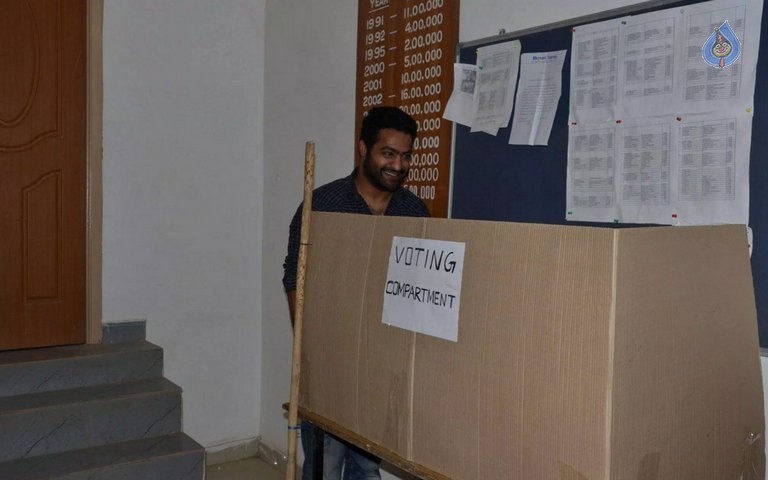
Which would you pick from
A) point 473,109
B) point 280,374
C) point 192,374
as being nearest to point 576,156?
point 473,109

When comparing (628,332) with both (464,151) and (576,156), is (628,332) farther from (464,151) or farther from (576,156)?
(464,151)

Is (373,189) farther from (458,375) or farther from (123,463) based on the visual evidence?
(123,463)

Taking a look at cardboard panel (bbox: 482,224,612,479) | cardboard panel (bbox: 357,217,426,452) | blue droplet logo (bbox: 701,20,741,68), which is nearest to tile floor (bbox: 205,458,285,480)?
cardboard panel (bbox: 357,217,426,452)

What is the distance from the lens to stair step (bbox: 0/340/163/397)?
2.93 metres

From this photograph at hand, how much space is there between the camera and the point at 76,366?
3066mm

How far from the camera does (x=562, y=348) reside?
41.8 inches

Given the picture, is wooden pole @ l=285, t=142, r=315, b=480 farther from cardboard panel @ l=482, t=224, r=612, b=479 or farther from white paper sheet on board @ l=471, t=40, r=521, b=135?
white paper sheet on board @ l=471, t=40, r=521, b=135

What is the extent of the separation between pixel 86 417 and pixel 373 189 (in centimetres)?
159

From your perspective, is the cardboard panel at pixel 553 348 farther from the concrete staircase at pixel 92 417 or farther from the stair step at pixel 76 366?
the stair step at pixel 76 366

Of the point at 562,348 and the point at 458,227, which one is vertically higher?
the point at 458,227

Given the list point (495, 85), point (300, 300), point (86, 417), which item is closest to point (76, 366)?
point (86, 417)

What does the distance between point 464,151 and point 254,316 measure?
1.84 meters

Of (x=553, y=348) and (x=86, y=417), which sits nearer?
(x=553, y=348)

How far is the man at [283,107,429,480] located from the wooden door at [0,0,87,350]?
1.60 m
